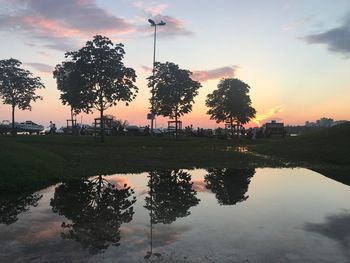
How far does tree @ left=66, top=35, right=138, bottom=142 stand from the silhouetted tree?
84.3ft

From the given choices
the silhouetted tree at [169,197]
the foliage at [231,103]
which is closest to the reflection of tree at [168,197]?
the silhouetted tree at [169,197]

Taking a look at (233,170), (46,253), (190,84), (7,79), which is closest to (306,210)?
(46,253)

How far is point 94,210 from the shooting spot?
13039 mm

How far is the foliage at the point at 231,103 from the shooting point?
79250 mm

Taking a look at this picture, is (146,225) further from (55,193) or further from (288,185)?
(288,185)

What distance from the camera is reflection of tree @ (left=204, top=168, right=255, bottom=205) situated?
626 inches

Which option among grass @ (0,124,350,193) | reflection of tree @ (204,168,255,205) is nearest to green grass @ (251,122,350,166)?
grass @ (0,124,350,193)

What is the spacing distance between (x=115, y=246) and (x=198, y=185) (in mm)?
10165

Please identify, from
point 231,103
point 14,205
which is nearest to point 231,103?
point 231,103

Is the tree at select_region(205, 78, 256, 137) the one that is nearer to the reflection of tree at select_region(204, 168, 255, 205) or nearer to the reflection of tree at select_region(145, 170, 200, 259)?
the reflection of tree at select_region(204, 168, 255, 205)

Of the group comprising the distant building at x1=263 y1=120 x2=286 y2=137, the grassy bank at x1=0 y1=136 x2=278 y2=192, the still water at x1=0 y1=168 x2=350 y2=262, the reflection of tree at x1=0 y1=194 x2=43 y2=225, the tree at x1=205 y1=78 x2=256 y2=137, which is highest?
the tree at x1=205 y1=78 x2=256 y2=137

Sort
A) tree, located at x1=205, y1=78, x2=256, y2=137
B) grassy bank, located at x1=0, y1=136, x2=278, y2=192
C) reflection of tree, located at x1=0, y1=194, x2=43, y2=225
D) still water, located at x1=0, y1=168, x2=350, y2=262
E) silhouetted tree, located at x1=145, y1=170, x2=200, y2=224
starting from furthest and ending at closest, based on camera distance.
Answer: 1. tree, located at x1=205, y1=78, x2=256, y2=137
2. grassy bank, located at x1=0, y1=136, x2=278, y2=192
3. silhouetted tree, located at x1=145, y1=170, x2=200, y2=224
4. reflection of tree, located at x1=0, y1=194, x2=43, y2=225
5. still water, located at x1=0, y1=168, x2=350, y2=262

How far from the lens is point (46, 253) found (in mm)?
8594

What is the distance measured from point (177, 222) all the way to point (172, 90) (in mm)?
49940
